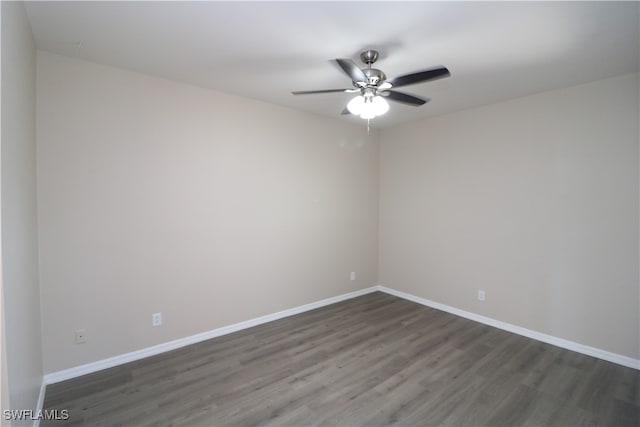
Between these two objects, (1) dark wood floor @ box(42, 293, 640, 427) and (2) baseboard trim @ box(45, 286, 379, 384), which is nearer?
(1) dark wood floor @ box(42, 293, 640, 427)

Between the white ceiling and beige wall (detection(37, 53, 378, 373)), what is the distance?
0.35 m

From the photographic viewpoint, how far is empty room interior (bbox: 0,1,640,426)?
1.94 meters

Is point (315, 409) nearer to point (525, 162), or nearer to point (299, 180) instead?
point (299, 180)

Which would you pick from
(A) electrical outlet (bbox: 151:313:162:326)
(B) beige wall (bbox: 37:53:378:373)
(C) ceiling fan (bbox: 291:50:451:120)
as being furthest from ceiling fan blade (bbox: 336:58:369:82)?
(A) electrical outlet (bbox: 151:313:162:326)

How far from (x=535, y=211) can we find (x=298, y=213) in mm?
2626

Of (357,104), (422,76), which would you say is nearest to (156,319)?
(357,104)

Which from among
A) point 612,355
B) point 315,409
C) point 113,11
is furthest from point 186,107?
point 612,355

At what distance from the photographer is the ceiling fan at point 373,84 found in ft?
6.34

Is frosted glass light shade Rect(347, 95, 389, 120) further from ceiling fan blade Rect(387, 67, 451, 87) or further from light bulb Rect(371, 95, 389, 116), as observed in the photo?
ceiling fan blade Rect(387, 67, 451, 87)

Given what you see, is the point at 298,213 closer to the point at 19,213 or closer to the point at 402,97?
the point at 402,97

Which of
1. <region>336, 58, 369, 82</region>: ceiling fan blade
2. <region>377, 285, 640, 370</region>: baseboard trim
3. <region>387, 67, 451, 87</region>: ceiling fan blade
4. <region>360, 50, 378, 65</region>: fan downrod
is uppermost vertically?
<region>360, 50, 378, 65</region>: fan downrod

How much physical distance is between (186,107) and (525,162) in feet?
11.6

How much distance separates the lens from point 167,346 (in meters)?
2.94

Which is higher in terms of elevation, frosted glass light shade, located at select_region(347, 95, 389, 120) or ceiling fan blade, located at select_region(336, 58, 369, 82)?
ceiling fan blade, located at select_region(336, 58, 369, 82)
